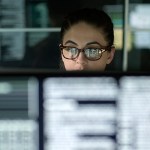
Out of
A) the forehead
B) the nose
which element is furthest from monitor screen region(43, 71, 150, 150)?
the forehead

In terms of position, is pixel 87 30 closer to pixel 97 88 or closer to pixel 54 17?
pixel 97 88

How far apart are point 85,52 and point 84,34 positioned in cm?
13

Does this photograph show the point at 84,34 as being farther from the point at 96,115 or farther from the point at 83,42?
the point at 96,115

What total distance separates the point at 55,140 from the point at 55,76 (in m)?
Answer: 0.08

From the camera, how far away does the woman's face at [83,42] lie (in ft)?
2.82

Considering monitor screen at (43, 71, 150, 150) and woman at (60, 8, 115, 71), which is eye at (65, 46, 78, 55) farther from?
monitor screen at (43, 71, 150, 150)

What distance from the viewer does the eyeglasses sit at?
33.1 inches

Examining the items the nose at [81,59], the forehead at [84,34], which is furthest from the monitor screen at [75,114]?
the forehead at [84,34]

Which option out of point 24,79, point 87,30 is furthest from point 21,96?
point 87,30

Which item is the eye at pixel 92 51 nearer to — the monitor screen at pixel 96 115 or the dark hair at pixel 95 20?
the dark hair at pixel 95 20

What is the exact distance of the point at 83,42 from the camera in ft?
3.11

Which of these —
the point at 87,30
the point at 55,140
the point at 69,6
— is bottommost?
the point at 55,140

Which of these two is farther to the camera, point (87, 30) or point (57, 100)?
point (87, 30)

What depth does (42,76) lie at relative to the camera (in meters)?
0.59
